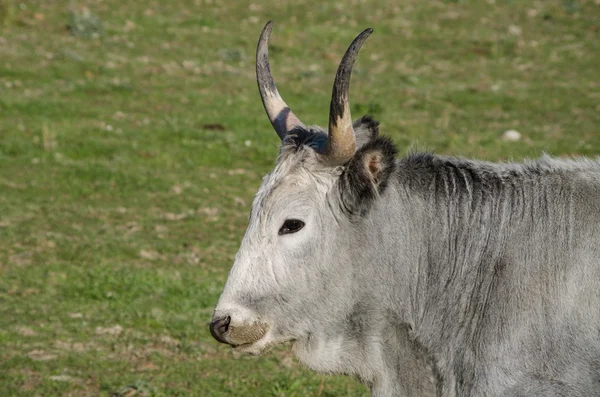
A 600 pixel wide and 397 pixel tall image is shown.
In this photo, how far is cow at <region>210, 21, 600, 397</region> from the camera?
5.56 m

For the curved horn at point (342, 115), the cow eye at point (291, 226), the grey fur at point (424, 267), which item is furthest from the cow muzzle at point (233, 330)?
the curved horn at point (342, 115)

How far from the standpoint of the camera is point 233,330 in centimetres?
563

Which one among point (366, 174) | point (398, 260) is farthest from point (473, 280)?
point (366, 174)

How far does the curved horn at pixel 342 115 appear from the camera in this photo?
545 centimetres

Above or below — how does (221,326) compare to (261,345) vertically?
above

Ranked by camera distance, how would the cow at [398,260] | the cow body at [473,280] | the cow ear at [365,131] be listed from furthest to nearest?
the cow ear at [365,131] < the cow at [398,260] < the cow body at [473,280]

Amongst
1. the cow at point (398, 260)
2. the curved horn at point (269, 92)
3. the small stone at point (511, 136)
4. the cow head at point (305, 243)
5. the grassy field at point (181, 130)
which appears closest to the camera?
the cow at point (398, 260)

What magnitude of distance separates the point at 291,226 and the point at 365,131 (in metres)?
0.79

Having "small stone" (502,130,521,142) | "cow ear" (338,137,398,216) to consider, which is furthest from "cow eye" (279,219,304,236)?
"small stone" (502,130,521,142)

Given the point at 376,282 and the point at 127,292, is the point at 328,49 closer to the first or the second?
the point at 127,292

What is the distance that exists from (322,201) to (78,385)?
3738 mm

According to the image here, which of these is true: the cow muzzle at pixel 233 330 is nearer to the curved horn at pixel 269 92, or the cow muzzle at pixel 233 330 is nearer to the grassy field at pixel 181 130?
the curved horn at pixel 269 92

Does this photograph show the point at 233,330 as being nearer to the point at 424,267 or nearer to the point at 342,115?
the point at 424,267

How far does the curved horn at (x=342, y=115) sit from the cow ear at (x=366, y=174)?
8cm
